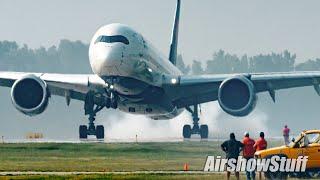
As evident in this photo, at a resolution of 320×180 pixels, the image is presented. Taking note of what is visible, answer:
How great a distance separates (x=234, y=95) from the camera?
60.6 meters

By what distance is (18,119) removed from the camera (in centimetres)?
9362

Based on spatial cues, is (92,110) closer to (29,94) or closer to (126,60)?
(29,94)

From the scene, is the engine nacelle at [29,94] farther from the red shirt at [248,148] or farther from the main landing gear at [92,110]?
the red shirt at [248,148]

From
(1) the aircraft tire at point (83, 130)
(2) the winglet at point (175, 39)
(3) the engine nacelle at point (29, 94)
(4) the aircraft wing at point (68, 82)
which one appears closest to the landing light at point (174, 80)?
(4) the aircraft wing at point (68, 82)

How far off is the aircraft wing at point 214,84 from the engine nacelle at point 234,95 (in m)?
0.66

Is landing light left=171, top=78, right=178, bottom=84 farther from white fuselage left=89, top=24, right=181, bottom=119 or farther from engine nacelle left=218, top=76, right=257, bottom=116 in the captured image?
engine nacelle left=218, top=76, right=257, bottom=116

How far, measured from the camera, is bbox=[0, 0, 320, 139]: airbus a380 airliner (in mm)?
57625

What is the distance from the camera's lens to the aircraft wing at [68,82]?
60.3 meters

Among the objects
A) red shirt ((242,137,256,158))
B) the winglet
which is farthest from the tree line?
red shirt ((242,137,256,158))

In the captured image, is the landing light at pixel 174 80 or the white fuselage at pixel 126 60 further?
the landing light at pixel 174 80

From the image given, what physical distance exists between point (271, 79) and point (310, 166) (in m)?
27.8

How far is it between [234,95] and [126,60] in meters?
7.36

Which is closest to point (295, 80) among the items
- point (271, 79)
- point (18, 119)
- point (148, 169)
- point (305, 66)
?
point (271, 79)

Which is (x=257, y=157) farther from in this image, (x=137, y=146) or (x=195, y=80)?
(x=195, y=80)
